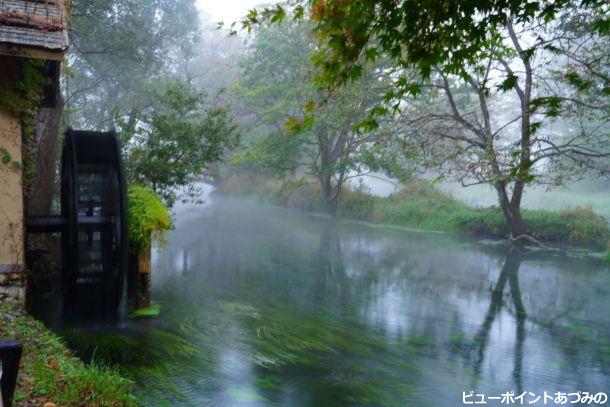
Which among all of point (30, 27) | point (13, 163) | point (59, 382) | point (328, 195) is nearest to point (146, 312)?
point (13, 163)

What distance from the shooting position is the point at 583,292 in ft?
37.7

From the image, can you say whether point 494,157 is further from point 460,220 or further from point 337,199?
point 337,199

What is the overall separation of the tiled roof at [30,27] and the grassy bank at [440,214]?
16024 mm

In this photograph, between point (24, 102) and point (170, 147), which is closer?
point (24, 102)

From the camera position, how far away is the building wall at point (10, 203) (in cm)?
598

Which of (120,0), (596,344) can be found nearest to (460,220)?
(596,344)

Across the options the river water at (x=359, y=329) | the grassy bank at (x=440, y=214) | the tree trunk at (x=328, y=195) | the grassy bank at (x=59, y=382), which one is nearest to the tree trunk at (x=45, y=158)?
the river water at (x=359, y=329)

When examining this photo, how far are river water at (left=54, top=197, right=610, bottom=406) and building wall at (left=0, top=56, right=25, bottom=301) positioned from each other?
1155 millimetres

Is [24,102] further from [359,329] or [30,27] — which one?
[359,329]

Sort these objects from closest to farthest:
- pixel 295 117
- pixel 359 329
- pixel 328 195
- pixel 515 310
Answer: pixel 359 329
pixel 515 310
pixel 295 117
pixel 328 195

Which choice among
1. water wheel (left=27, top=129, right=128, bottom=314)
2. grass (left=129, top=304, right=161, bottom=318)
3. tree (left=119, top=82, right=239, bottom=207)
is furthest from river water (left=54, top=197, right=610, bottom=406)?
tree (left=119, top=82, right=239, bottom=207)

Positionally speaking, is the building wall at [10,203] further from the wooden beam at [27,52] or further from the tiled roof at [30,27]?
the wooden beam at [27,52]

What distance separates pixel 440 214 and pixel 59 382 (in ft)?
60.5

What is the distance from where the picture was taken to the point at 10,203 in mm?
6066
